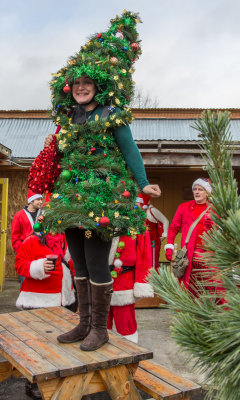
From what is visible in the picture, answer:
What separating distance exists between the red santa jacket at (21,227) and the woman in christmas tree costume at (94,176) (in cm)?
281

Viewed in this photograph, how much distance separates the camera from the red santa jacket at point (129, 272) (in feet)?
11.2

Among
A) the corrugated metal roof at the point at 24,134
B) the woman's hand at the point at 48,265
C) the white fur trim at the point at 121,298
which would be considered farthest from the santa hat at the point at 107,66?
the corrugated metal roof at the point at 24,134

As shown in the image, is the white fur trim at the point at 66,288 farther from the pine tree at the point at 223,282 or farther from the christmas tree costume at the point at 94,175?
the pine tree at the point at 223,282

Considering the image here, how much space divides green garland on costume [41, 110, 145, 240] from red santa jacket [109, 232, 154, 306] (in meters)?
1.11

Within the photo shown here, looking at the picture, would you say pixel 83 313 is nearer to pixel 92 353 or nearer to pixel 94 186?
pixel 92 353

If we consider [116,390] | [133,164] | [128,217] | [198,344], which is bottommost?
[116,390]

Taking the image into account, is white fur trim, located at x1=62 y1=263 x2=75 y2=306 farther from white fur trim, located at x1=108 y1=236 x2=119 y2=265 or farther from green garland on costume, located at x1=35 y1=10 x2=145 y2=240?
green garland on costume, located at x1=35 y1=10 x2=145 y2=240

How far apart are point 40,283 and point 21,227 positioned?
6.04 ft

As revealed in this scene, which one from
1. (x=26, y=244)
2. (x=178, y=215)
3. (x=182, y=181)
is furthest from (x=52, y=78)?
(x=182, y=181)

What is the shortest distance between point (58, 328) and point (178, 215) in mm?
2089

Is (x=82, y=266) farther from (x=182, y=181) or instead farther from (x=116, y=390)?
(x=182, y=181)

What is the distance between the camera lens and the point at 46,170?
2398 millimetres

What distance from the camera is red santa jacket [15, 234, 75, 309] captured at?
3.47 metres

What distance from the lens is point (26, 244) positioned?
11.7 feet
